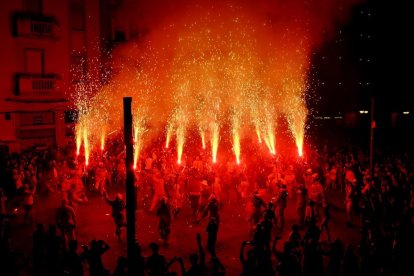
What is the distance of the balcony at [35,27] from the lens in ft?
66.1

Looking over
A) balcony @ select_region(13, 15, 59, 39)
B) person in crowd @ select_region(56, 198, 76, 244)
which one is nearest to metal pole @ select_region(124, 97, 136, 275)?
person in crowd @ select_region(56, 198, 76, 244)

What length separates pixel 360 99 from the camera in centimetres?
3284

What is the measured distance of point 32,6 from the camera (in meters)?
21.0

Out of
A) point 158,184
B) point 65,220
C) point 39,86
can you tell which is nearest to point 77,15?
point 39,86

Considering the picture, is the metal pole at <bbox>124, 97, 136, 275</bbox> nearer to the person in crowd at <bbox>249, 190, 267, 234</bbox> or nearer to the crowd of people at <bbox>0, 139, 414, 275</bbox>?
the crowd of people at <bbox>0, 139, 414, 275</bbox>

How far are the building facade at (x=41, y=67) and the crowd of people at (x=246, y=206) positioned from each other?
270cm

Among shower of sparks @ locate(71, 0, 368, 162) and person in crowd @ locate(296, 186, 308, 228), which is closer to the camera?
person in crowd @ locate(296, 186, 308, 228)

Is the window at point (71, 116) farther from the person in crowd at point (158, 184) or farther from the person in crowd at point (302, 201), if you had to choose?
the person in crowd at point (302, 201)

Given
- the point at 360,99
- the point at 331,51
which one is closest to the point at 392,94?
the point at 360,99

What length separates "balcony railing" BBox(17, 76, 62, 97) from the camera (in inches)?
794

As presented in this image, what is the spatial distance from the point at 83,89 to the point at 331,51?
63.9 ft

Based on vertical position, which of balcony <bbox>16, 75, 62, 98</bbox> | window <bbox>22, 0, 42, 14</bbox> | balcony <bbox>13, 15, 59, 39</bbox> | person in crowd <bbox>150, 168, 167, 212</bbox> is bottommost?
person in crowd <bbox>150, 168, 167, 212</bbox>

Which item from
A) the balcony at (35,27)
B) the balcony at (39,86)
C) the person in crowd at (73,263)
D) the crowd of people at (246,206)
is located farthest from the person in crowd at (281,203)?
the balcony at (35,27)

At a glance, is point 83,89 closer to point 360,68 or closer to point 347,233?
point 347,233
